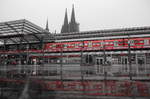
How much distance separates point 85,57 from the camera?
2961 centimetres

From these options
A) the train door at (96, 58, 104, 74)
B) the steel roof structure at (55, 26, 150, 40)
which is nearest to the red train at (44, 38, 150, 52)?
the steel roof structure at (55, 26, 150, 40)

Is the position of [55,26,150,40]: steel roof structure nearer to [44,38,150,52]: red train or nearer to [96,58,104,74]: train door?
[44,38,150,52]: red train

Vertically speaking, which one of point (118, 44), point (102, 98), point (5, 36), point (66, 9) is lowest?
point (102, 98)

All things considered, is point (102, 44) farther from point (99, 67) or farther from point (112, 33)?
point (99, 67)

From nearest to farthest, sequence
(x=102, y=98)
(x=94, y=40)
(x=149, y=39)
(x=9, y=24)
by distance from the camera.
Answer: (x=102, y=98), (x=9, y=24), (x=149, y=39), (x=94, y=40)

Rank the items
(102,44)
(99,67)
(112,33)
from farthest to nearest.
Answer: (112,33), (102,44), (99,67)

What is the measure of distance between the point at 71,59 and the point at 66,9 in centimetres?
5322

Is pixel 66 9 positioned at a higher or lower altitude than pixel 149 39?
higher

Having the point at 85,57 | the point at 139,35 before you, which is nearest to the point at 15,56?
the point at 85,57

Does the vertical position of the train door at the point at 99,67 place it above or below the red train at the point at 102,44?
below

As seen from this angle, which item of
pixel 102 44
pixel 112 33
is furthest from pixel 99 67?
pixel 112 33

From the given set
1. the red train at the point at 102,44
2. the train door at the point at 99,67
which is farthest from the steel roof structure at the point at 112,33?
the train door at the point at 99,67

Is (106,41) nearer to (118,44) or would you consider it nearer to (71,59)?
(118,44)

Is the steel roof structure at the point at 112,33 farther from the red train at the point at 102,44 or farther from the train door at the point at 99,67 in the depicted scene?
the train door at the point at 99,67
